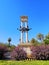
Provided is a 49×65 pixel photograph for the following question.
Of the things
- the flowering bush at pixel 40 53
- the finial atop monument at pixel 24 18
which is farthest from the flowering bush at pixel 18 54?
the finial atop monument at pixel 24 18

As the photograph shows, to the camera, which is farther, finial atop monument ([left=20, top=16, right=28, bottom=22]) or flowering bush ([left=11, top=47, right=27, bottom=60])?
finial atop monument ([left=20, top=16, right=28, bottom=22])

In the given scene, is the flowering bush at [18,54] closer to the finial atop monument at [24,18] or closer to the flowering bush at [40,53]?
the flowering bush at [40,53]

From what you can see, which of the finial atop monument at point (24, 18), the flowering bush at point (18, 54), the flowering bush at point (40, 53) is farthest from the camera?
the finial atop monument at point (24, 18)

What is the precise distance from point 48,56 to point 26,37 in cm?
1925

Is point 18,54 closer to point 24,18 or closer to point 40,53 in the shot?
point 40,53

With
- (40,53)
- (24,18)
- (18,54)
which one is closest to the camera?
(18,54)

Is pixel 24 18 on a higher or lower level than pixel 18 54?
higher

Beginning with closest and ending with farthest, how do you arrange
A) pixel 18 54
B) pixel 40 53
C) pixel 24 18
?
pixel 18 54 < pixel 40 53 < pixel 24 18

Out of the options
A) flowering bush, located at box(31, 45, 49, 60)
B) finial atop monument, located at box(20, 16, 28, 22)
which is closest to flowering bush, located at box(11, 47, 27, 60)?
flowering bush, located at box(31, 45, 49, 60)

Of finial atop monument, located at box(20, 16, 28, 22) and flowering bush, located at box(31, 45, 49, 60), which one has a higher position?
finial atop monument, located at box(20, 16, 28, 22)

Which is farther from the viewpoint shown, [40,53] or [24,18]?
[24,18]

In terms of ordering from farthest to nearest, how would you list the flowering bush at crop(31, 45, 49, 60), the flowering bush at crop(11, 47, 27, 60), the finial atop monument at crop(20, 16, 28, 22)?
1. the finial atop monument at crop(20, 16, 28, 22)
2. the flowering bush at crop(31, 45, 49, 60)
3. the flowering bush at crop(11, 47, 27, 60)

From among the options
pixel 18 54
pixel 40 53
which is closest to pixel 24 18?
pixel 40 53

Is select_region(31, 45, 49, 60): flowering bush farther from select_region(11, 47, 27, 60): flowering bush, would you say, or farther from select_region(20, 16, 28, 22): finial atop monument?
select_region(20, 16, 28, 22): finial atop monument
